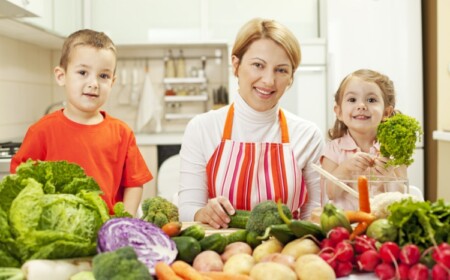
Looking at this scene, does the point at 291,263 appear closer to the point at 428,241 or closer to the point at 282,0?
the point at 428,241

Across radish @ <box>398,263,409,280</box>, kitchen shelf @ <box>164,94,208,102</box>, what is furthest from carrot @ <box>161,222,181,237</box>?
kitchen shelf @ <box>164,94,208,102</box>

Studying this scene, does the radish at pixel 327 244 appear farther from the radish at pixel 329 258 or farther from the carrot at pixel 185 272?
the carrot at pixel 185 272

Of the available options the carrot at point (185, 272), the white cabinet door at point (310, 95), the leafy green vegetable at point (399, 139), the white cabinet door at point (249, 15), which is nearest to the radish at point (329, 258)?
the carrot at point (185, 272)

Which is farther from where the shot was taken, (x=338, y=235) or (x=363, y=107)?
(x=363, y=107)

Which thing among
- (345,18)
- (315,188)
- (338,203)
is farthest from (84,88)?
(345,18)

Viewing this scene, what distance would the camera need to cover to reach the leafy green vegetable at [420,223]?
910 mm

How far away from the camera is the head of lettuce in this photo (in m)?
0.91

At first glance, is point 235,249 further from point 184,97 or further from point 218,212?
point 184,97

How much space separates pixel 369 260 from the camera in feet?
2.94

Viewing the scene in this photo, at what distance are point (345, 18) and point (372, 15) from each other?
185 millimetres

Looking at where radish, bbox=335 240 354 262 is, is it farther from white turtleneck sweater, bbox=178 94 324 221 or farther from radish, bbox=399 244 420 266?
white turtleneck sweater, bbox=178 94 324 221

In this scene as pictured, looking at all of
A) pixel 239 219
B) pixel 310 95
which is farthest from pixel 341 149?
pixel 310 95

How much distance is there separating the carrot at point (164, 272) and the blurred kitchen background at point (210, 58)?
228cm

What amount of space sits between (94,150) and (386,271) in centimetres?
119
